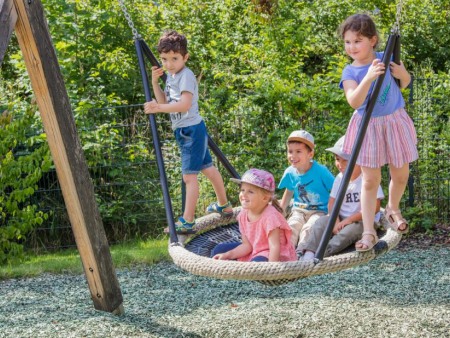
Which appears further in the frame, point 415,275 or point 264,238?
point 415,275

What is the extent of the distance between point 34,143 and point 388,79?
4.42m

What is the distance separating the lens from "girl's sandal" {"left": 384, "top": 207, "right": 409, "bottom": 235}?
3.64m

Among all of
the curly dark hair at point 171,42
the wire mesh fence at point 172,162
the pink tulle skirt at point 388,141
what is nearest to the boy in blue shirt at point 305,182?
the pink tulle skirt at point 388,141

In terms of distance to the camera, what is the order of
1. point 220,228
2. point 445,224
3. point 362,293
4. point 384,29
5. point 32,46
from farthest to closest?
point 384,29 < point 445,224 < point 362,293 < point 220,228 < point 32,46

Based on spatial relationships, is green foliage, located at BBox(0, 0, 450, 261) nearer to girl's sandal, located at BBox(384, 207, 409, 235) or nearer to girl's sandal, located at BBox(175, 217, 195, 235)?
girl's sandal, located at BBox(175, 217, 195, 235)

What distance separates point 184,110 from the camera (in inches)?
154

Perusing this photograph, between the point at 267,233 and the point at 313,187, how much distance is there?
1.86 ft

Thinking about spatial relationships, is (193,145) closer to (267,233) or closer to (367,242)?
(267,233)

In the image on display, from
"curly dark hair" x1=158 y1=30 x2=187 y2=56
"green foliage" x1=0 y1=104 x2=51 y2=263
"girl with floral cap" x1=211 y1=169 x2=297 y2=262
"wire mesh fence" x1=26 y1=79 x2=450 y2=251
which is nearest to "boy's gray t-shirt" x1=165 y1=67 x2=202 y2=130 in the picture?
"curly dark hair" x1=158 y1=30 x2=187 y2=56

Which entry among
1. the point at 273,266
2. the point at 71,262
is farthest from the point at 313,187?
the point at 71,262

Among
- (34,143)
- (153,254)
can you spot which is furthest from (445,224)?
(34,143)

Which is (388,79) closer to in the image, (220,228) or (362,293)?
(220,228)

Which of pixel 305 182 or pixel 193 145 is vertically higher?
pixel 193 145

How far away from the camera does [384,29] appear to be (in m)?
9.04
